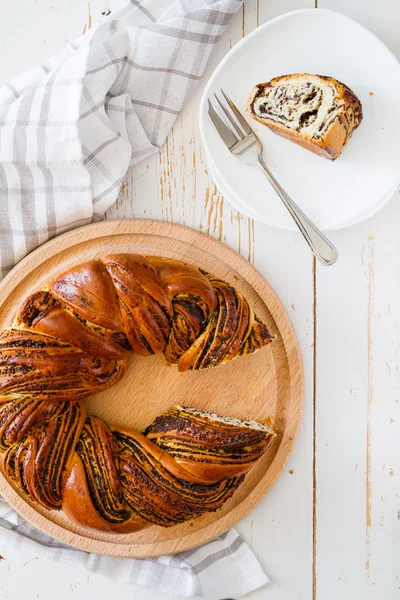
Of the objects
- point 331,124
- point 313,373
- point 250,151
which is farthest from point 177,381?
point 331,124

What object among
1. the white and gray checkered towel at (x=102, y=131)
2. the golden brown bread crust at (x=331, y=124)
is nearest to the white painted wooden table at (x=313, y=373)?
the white and gray checkered towel at (x=102, y=131)

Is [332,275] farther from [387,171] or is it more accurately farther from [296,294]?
[387,171]

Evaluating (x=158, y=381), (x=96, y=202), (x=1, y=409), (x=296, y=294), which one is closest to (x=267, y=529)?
(x=158, y=381)

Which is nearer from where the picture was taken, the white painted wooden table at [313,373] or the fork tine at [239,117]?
the fork tine at [239,117]

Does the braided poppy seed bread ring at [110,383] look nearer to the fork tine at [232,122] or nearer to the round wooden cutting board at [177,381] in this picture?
the round wooden cutting board at [177,381]

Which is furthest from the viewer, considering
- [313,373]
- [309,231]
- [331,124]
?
[313,373]

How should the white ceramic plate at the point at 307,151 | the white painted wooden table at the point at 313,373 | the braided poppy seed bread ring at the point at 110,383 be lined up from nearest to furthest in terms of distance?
the braided poppy seed bread ring at the point at 110,383
the white ceramic plate at the point at 307,151
the white painted wooden table at the point at 313,373

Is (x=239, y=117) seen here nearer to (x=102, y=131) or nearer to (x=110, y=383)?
(x=102, y=131)
